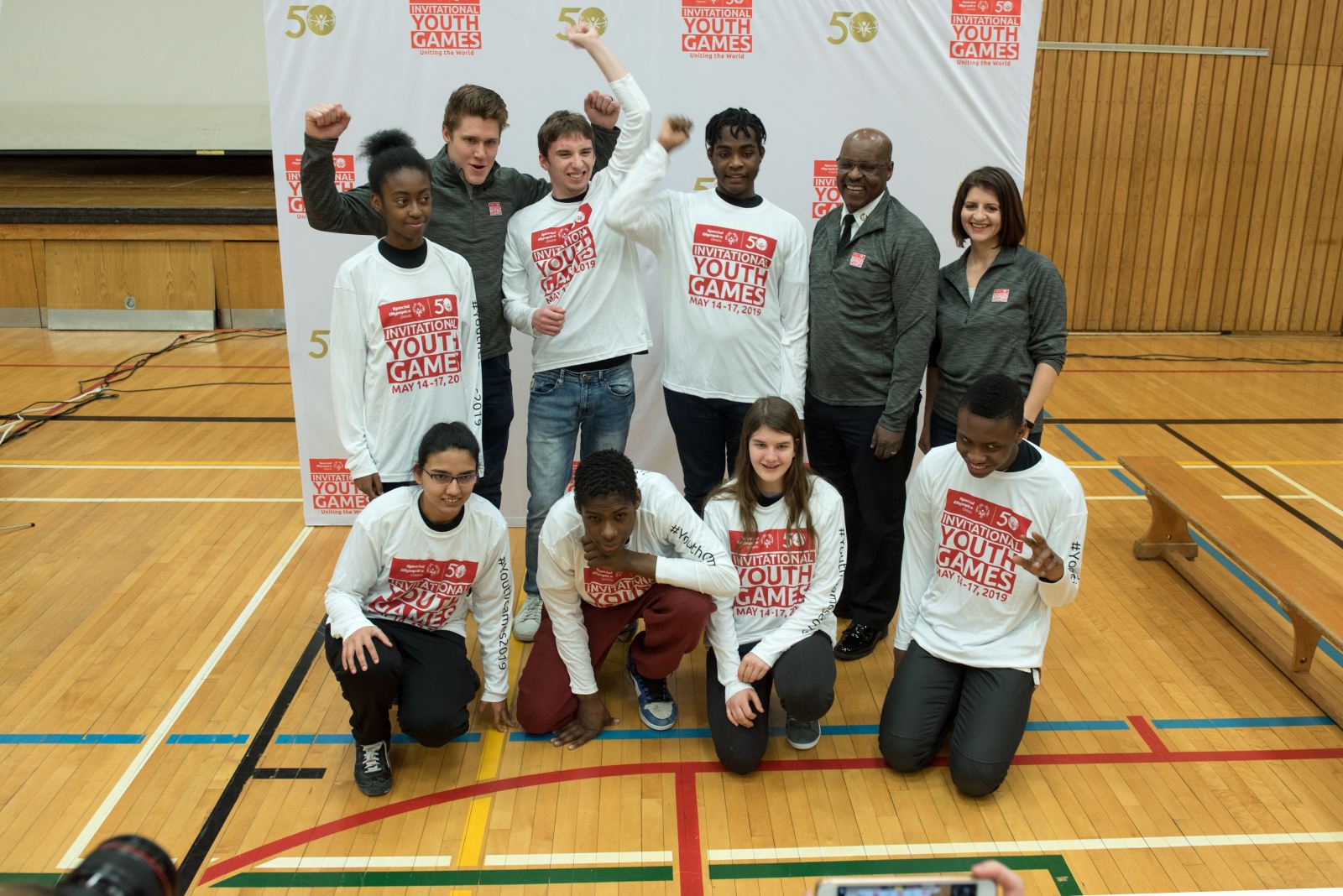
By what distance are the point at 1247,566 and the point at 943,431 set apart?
4.34 feet

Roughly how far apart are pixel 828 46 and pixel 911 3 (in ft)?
1.36

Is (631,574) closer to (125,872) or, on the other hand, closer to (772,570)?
(772,570)

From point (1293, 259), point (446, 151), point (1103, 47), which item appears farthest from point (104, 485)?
point (1293, 259)

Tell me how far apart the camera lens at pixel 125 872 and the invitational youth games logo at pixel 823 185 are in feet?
13.4

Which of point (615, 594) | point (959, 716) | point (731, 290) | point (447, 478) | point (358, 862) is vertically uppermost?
point (731, 290)

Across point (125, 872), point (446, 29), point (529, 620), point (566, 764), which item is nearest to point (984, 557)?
point (566, 764)

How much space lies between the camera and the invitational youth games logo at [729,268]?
12.3 feet

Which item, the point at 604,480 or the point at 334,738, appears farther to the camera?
the point at 334,738

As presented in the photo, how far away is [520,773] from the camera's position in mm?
3377

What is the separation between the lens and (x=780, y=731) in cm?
365

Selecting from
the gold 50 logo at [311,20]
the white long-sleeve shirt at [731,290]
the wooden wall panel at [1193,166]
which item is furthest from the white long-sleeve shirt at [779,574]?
the wooden wall panel at [1193,166]

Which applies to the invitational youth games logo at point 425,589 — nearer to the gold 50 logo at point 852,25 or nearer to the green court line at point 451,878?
the green court line at point 451,878

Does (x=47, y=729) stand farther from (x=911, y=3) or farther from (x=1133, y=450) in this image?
(x=1133, y=450)

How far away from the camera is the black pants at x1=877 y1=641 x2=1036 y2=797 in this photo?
324 centimetres
